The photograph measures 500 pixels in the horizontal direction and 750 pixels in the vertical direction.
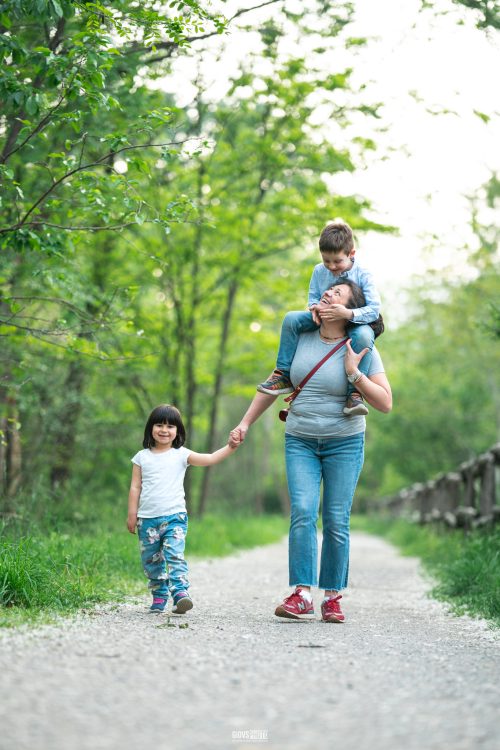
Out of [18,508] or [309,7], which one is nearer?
[18,508]

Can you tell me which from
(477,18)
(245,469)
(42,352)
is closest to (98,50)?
(477,18)

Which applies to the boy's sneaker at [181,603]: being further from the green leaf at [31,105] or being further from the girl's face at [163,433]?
the green leaf at [31,105]

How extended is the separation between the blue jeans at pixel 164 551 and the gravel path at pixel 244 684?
21 centimetres

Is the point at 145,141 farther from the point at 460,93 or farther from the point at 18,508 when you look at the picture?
the point at 18,508

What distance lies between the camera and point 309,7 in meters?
9.84

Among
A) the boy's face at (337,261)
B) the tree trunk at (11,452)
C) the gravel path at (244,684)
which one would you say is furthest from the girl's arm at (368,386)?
the tree trunk at (11,452)

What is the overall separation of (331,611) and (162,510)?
3.69 feet

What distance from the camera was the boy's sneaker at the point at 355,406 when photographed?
496 centimetres

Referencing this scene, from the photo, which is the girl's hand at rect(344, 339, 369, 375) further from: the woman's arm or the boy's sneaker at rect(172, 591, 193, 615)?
the boy's sneaker at rect(172, 591, 193, 615)

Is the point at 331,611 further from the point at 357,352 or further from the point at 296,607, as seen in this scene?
the point at 357,352

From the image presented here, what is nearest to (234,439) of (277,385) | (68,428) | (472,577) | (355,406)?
(277,385)

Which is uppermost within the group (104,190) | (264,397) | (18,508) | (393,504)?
(104,190)

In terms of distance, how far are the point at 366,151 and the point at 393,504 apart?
2016cm

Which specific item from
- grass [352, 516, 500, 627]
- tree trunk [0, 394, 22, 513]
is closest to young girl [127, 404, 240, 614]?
grass [352, 516, 500, 627]
